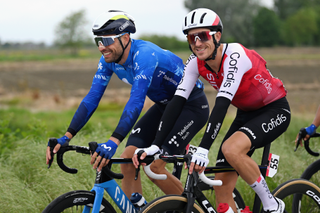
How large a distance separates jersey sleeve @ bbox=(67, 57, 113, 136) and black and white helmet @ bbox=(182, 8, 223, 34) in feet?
3.50

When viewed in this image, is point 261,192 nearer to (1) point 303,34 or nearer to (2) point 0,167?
(2) point 0,167

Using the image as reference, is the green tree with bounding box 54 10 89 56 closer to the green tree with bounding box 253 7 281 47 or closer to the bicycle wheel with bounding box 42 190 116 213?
the green tree with bounding box 253 7 281 47

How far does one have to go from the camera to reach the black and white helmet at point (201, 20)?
3.21 metres

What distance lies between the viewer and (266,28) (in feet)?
282

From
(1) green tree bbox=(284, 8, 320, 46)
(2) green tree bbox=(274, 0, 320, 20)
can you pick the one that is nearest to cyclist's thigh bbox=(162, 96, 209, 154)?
(1) green tree bbox=(284, 8, 320, 46)

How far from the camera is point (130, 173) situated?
12.0ft

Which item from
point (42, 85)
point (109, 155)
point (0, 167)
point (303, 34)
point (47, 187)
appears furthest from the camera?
point (303, 34)

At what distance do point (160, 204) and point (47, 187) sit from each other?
2446 mm

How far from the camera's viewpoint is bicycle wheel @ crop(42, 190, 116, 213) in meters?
2.85

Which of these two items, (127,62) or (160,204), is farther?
(127,62)

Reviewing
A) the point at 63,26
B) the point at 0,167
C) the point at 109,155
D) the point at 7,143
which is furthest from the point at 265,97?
the point at 63,26

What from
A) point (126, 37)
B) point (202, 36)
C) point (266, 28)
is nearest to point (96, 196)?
point (126, 37)

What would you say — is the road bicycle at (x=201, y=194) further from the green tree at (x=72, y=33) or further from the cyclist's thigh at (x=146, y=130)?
the green tree at (x=72, y=33)

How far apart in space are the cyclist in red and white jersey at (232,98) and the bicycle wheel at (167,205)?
1.03ft
